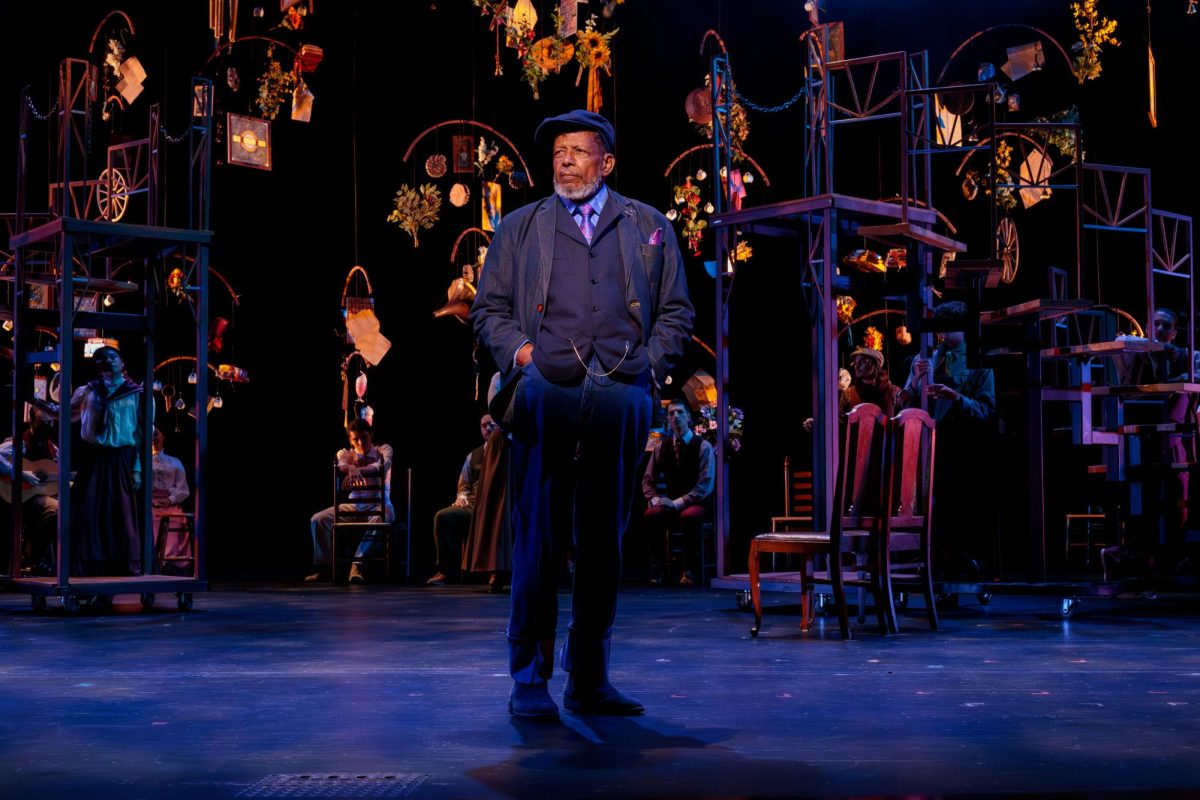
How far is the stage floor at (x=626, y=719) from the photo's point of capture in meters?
2.58

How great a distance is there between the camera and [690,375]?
1348 cm

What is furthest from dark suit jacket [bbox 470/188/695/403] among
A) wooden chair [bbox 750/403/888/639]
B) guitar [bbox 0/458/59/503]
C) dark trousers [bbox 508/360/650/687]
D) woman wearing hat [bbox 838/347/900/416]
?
guitar [bbox 0/458/59/503]

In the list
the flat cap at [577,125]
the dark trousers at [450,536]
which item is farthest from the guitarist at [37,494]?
the flat cap at [577,125]

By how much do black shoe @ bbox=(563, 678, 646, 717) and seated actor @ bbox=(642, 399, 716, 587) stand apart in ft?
23.5

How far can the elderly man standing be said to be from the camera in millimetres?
3477

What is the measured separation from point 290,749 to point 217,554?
1138 centimetres

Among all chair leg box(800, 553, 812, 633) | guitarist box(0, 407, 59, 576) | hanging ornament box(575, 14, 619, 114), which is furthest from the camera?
hanging ornament box(575, 14, 619, 114)

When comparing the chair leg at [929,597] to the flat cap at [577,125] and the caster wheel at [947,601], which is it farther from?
the flat cap at [577,125]

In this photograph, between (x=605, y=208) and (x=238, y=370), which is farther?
(x=238, y=370)

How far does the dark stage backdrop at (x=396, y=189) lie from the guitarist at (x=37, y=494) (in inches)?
96.5

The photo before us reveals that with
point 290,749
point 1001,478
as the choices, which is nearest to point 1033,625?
point 1001,478

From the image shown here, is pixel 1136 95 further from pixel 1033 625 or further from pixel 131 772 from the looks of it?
pixel 131 772

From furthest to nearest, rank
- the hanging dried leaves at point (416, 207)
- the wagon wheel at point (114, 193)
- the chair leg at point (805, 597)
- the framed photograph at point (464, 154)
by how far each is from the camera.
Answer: the hanging dried leaves at point (416, 207)
the framed photograph at point (464, 154)
the wagon wheel at point (114, 193)
the chair leg at point (805, 597)

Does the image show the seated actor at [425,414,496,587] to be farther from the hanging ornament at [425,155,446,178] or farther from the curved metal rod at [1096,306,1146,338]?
the curved metal rod at [1096,306,1146,338]
